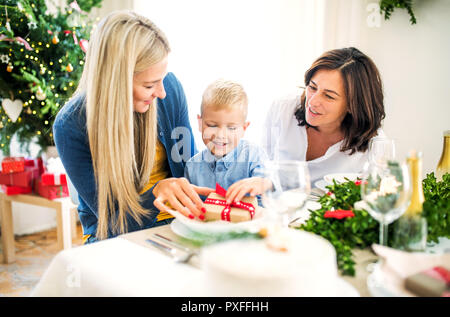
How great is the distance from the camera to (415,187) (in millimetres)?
778

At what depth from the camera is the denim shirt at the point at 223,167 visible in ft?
5.39

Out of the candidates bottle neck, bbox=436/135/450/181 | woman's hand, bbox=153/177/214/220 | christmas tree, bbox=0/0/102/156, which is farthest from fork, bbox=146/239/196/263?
christmas tree, bbox=0/0/102/156

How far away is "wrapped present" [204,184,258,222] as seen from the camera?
0.94 meters

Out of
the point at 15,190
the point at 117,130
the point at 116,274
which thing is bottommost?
the point at 15,190

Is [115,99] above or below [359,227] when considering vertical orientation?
above

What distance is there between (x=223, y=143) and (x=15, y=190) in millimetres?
1959

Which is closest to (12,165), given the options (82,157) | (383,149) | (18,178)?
(18,178)

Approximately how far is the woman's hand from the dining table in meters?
0.14

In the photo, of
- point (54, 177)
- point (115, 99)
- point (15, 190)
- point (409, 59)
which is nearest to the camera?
point (115, 99)

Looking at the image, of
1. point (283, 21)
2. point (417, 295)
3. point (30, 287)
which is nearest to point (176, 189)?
point (417, 295)

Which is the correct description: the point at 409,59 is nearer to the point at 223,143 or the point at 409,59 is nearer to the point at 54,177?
the point at 223,143

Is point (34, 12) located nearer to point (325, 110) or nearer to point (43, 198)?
point (43, 198)

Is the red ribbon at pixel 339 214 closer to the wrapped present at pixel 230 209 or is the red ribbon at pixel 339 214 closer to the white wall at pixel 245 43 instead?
the wrapped present at pixel 230 209
